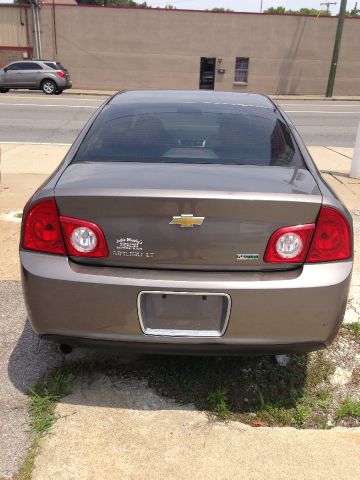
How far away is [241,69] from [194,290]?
96.4 feet

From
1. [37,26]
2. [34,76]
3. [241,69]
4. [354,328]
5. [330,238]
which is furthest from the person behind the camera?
[241,69]

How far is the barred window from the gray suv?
11.0m

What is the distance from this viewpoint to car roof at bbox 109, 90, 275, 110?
3.46 meters

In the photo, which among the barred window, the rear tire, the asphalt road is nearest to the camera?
the asphalt road

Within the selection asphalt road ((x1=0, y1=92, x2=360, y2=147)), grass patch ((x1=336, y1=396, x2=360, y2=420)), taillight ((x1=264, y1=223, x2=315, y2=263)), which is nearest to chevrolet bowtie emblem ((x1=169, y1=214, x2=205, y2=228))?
taillight ((x1=264, y1=223, x2=315, y2=263))

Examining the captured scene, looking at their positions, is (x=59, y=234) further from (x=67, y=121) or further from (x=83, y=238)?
(x=67, y=121)

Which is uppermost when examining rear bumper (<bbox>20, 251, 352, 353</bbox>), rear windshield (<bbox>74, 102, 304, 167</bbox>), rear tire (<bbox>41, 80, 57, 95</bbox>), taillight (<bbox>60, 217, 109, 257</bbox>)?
rear windshield (<bbox>74, 102, 304, 167</bbox>)

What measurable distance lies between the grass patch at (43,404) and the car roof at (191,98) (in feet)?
6.24

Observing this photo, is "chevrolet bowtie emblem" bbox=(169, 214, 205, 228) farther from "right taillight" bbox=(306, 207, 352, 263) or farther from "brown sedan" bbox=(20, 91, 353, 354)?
"right taillight" bbox=(306, 207, 352, 263)

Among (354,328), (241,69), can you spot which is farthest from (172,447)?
(241,69)

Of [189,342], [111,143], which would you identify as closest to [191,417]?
[189,342]

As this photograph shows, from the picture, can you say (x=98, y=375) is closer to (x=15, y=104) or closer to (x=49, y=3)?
(x=15, y=104)

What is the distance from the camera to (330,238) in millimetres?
2312

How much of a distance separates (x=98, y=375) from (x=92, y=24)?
28.8 metres
